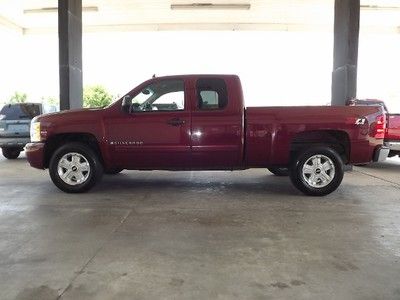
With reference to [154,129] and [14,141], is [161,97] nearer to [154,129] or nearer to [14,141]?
[154,129]

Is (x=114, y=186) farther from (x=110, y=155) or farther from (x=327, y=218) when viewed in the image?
(x=327, y=218)

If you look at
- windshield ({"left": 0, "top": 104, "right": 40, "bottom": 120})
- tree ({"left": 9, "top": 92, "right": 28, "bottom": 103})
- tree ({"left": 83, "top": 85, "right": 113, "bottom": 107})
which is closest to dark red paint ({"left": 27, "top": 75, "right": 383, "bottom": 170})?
windshield ({"left": 0, "top": 104, "right": 40, "bottom": 120})

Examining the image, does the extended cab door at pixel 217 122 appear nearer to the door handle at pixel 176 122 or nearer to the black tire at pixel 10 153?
the door handle at pixel 176 122

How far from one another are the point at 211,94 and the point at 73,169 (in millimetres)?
2622

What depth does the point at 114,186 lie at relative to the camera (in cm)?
833

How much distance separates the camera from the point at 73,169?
750cm

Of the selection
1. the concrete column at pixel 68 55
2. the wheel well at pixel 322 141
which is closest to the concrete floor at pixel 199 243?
the wheel well at pixel 322 141

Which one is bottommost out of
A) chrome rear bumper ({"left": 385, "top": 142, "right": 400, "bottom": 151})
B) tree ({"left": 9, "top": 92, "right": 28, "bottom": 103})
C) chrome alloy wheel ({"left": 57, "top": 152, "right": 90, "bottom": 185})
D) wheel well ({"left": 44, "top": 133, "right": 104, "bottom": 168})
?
chrome alloy wheel ({"left": 57, "top": 152, "right": 90, "bottom": 185})

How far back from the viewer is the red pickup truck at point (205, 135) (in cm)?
722

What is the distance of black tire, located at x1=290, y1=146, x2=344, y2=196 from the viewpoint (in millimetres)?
7270

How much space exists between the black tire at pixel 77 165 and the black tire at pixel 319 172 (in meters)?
3.28

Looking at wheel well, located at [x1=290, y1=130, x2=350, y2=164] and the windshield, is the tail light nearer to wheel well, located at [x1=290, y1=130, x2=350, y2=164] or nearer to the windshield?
wheel well, located at [x1=290, y1=130, x2=350, y2=164]

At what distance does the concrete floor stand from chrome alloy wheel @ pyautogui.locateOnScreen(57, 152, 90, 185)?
324 millimetres

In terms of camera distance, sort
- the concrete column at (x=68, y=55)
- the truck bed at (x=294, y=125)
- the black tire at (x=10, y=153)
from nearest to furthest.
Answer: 1. the truck bed at (x=294, y=125)
2. the concrete column at (x=68, y=55)
3. the black tire at (x=10, y=153)
